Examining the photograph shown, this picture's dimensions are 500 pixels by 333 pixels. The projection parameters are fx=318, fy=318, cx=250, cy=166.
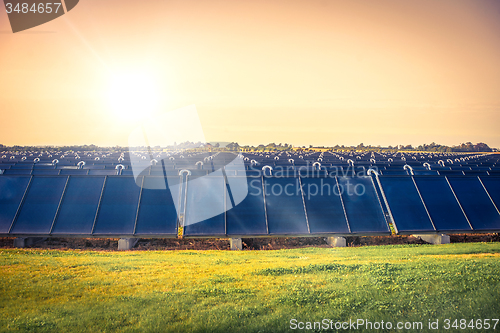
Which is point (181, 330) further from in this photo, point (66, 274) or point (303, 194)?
point (303, 194)

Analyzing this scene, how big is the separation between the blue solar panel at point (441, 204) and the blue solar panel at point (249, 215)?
7.03 meters

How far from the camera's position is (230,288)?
23.1ft

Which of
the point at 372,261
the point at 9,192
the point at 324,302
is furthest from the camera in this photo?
the point at 9,192

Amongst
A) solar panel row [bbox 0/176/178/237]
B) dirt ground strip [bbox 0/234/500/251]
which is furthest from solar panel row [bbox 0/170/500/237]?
dirt ground strip [bbox 0/234/500/251]

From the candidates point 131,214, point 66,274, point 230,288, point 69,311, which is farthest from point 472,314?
point 131,214

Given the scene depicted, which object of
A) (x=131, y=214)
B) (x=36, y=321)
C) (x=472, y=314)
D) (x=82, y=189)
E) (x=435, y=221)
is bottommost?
(x=472, y=314)

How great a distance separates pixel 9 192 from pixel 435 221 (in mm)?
17466

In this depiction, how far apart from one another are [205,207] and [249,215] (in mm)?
1769

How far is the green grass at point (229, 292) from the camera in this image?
5.64 metres

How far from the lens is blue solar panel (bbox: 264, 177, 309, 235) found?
11.9 m

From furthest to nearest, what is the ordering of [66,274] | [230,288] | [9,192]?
[9,192] → [66,274] → [230,288]

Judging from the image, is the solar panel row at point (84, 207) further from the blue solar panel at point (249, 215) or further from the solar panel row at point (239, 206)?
the blue solar panel at point (249, 215)

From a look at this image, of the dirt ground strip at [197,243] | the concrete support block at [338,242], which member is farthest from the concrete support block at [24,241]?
the concrete support block at [338,242]

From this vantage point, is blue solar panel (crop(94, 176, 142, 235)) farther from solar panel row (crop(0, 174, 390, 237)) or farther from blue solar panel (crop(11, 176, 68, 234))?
blue solar panel (crop(11, 176, 68, 234))
